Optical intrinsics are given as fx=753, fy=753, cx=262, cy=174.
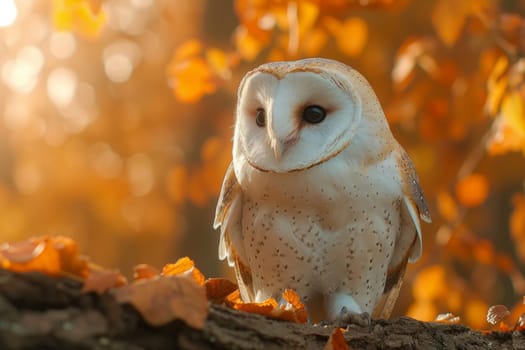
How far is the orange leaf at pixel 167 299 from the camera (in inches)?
47.1

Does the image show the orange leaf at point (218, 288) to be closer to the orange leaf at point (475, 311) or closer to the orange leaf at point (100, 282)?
the orange leaf at point (100, 282)

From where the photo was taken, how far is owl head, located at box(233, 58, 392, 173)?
1.82 meters

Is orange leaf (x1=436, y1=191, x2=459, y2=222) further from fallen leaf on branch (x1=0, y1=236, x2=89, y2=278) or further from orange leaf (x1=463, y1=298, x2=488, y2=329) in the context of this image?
fallen leaf on branch (x1=0, y1=236, x2=89, y2=278)

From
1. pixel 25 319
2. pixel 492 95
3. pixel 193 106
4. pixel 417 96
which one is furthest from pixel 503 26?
pixel 193 106

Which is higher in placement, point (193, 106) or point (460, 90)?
point (193, 106)

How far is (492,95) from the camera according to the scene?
10.3ft

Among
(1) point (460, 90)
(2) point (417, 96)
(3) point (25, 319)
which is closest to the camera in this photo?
(3) point (25, 319)

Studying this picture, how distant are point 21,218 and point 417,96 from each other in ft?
14.1

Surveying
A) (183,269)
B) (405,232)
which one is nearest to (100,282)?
(183,269)

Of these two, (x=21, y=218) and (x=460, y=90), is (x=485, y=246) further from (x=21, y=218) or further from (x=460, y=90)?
(x=21, y=218)

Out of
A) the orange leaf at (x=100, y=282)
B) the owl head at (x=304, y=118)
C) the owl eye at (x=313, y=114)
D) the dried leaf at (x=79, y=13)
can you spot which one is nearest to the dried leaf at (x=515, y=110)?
the owl head at (x=304, y=118)

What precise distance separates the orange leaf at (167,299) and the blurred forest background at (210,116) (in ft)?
5.25

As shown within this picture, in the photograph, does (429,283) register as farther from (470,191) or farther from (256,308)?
(256,308)

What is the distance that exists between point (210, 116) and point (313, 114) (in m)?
4.05
